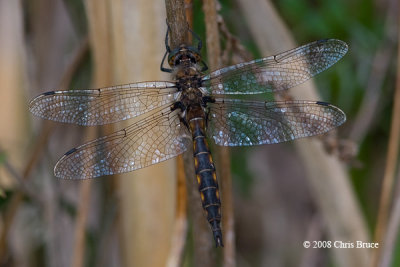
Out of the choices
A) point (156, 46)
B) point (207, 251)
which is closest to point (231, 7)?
point (156, 46)

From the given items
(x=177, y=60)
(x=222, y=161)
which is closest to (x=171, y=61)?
(x=177, y=60)

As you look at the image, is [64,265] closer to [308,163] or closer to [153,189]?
[153,189]

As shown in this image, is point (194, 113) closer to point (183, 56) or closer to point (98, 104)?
point (183, 56)

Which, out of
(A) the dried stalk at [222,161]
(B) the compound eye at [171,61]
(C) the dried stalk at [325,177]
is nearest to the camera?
(A) the dried stalk at [222,161]

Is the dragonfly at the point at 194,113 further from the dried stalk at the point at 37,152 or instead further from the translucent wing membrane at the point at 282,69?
the dried stalk at the point at 37,152

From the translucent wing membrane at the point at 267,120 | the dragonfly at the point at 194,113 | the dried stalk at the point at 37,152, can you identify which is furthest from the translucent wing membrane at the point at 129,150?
the dried stalk at the point at 37,152

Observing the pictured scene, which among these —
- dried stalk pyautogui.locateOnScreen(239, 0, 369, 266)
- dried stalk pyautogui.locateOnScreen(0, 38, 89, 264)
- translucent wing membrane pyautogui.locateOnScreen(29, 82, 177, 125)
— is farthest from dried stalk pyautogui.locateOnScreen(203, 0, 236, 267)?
dried stalk pyautogui.locateOnScreen(0, 38, 89, 264)
